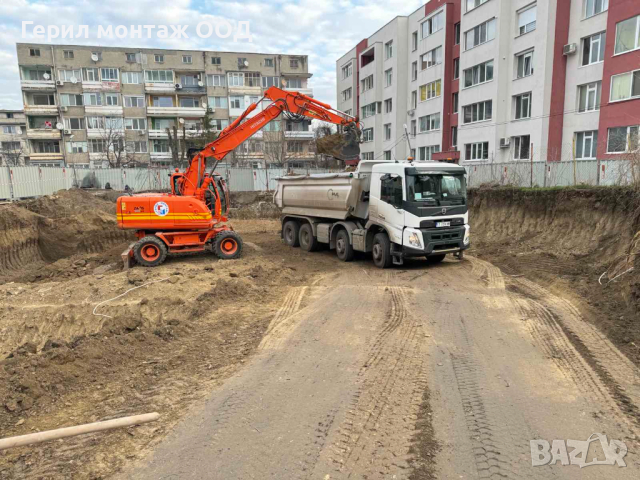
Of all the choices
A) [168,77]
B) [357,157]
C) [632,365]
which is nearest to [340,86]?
[168,77]

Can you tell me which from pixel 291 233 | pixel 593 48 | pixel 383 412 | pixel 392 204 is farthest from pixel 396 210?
pixel 593 48

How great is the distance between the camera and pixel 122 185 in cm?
3148

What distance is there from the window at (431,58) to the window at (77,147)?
38162mm

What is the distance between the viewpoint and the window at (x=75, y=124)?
50.7m

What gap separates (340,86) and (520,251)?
4912 centimetres

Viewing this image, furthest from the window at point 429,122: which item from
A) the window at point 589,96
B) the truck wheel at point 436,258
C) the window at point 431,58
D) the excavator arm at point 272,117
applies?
the truck wheel at point 436,258

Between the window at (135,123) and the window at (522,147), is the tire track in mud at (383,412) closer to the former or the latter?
the window at (522,147)

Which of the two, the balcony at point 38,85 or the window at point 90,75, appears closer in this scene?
the balcony at point 38,85

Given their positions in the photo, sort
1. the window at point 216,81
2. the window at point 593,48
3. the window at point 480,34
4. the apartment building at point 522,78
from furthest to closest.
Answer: the window at point 216,81 → the window at point 480,34 → the window at point 593,48 → the apartment building at point 522,78

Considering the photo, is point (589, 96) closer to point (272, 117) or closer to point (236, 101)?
point (272, 117)

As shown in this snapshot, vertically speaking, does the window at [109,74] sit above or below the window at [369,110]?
above

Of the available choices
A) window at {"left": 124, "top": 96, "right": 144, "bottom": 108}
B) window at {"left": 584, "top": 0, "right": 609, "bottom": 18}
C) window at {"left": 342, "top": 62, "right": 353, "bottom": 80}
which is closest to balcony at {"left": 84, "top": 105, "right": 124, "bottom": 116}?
window at {"left": 124, "top": 96, "right": 144, "bottom": 108}

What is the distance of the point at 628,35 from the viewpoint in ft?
73.7

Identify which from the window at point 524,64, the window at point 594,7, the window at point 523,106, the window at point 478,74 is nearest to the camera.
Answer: the window at point 594,7
